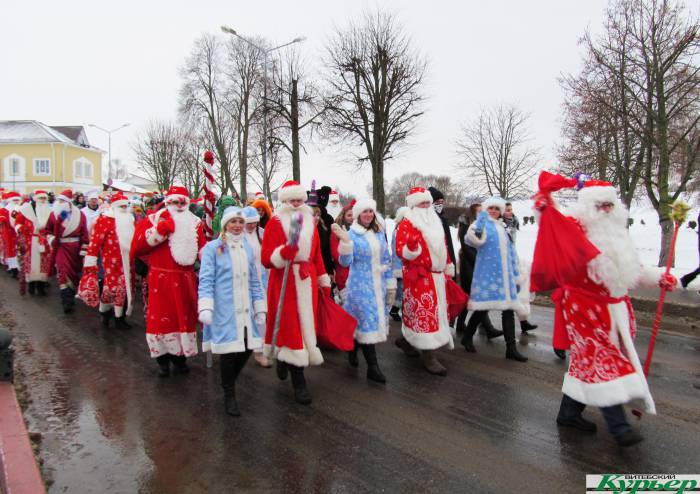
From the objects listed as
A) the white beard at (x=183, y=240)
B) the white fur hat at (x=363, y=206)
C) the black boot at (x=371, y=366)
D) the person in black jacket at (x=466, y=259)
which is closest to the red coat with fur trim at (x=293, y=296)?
the black boot at (x=371, y=366)

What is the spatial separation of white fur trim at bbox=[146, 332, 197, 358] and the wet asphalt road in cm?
32

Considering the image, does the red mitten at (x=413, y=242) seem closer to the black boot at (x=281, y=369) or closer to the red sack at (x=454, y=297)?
the red sack at (x=454, y=297)

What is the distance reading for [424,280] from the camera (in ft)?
17.6

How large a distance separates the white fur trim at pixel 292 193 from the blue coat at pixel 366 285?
0.77 m

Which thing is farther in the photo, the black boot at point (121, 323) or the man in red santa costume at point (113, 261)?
the black boot at point (121, 323)

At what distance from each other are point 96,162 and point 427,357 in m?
62.9

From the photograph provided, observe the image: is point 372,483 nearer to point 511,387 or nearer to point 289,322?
point 289,322

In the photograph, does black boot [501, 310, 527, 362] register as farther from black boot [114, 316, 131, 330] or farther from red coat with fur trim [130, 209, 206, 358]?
black boot [114, 316, 131, 330]

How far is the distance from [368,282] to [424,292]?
0.61 metres

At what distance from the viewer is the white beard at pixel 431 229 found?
538 cm

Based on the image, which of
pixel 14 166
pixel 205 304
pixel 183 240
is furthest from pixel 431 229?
pixel 14 166

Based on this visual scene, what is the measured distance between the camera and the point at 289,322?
452 centimetres

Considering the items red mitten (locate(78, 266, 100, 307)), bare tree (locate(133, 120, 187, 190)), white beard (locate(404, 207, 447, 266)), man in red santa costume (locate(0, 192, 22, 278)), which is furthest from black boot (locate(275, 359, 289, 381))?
bare tree (locate(133, 120, 187, 190))
